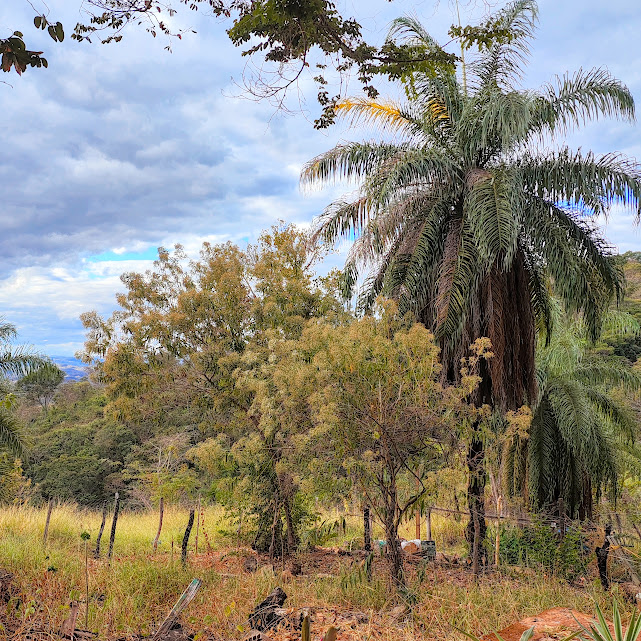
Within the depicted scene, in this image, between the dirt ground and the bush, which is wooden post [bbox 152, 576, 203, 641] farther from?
the bush

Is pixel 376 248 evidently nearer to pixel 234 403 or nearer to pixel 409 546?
pixel 234 403

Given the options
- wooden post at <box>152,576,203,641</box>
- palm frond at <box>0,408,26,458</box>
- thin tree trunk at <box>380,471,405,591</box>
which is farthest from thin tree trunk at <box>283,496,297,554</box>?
palm frond at <box>0,408,26,458</box>

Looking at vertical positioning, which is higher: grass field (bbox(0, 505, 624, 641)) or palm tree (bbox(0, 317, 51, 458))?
palm tree (bbox(0, 317, 51, 458))

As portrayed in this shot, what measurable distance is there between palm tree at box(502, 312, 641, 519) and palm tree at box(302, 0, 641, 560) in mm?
2364

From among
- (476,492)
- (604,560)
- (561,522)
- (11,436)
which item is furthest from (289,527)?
(11,436)

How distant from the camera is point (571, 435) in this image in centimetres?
1197

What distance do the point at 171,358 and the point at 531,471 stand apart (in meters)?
8.18

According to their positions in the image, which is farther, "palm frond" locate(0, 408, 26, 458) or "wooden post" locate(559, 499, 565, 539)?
"palm frond" locate(0, 408, 26, 458)

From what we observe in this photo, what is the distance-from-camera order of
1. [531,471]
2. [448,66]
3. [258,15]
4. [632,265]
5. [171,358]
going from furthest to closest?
[632,265]
[531,471]
[171,358]
[448,66]
[258,15]

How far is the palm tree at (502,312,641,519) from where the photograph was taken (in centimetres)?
1220

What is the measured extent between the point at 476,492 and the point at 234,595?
452 cm

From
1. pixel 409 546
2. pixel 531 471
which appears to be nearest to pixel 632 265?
pixel 531 471

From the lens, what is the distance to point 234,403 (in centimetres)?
1020

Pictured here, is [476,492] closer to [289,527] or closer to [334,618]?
[289,527]
